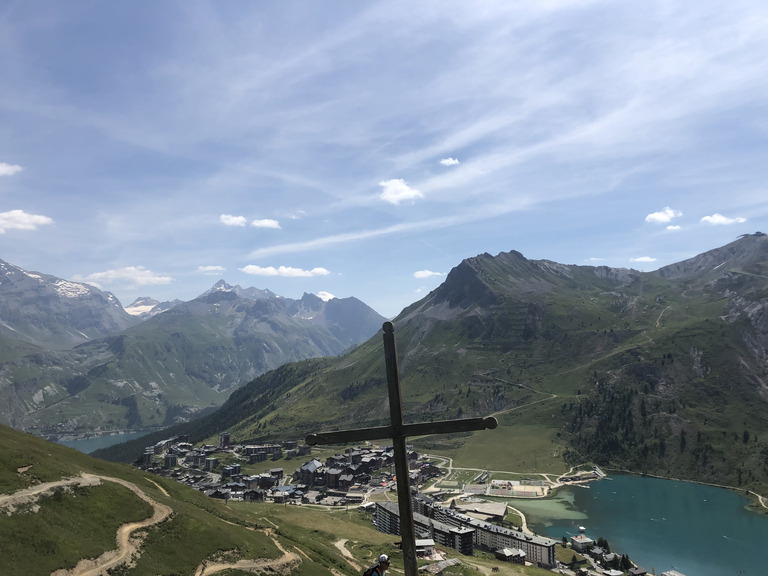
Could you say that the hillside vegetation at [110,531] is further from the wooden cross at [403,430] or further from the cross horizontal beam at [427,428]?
the wooden cross at [403,430]

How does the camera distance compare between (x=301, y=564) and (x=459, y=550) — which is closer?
(x=301, y=564)

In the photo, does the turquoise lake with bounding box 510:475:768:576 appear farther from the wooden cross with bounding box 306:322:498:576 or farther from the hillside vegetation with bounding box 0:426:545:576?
the wooden cross with bounding box 306:322:498:576

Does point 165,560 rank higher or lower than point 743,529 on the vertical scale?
higher

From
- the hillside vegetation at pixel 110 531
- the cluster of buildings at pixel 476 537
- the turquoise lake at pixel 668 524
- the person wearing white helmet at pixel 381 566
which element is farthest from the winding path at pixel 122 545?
the turquoise lake at pixel 668 524

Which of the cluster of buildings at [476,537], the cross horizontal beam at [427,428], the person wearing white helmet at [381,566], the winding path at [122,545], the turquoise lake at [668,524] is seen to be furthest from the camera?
the turquoise lake at [668,524]

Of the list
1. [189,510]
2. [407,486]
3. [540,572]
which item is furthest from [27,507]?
[540,572]

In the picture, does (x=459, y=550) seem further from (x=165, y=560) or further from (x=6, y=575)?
(x=6, y=575)
